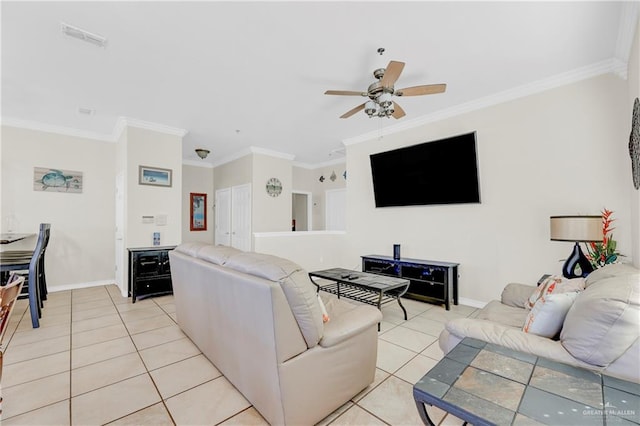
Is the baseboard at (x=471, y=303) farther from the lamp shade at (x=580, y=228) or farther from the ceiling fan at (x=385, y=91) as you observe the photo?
the ceiling fan at (x=385, y=91)

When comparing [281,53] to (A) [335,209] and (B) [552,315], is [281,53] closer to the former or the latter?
(B) [552,315]

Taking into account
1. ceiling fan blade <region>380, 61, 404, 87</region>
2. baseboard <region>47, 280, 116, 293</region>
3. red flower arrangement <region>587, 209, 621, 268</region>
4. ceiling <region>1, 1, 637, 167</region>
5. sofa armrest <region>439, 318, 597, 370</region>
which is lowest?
baseboard <region>47, 280, 116, 293</region>

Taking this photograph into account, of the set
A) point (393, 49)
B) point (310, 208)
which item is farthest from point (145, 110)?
point (310, 208)

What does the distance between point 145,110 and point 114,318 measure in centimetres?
283

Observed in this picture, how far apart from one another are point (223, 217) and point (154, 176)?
2679mm

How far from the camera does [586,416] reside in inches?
34.6

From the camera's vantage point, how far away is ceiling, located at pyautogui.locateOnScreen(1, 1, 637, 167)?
2.20 metres

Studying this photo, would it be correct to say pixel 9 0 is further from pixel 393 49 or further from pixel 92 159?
pixel 92 159

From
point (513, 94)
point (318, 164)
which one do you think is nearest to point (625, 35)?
point (513, 94)

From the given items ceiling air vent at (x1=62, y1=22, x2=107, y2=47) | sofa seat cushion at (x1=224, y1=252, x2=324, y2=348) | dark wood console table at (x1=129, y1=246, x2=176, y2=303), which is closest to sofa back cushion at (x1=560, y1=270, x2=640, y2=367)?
sofa seat cushion at (x1=224, y1=252, x2=324, y2=348)

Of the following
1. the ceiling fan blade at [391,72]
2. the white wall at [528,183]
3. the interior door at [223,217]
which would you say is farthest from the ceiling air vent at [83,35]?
the interior door at [223,217]

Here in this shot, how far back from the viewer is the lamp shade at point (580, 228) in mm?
2484

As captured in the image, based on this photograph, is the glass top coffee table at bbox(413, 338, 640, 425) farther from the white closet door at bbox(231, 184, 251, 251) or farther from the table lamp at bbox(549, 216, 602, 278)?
the white closet door at bbox(231, 184, 251, 251)

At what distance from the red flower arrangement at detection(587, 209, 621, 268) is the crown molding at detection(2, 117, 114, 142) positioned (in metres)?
7.17
